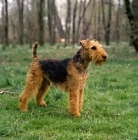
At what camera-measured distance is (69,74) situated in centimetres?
669

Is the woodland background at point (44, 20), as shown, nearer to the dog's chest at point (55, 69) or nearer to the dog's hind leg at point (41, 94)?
the dog's hind leg at point (41, 94)

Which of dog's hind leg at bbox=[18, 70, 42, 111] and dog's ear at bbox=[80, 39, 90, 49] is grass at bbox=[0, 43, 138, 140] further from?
dog's ear at bbox=[80, 39, 90, 49]

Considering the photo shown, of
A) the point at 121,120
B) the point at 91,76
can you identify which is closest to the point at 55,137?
the point at 121,120

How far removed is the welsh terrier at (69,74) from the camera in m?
6.52

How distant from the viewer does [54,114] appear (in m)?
6.68

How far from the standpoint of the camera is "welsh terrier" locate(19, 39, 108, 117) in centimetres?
652

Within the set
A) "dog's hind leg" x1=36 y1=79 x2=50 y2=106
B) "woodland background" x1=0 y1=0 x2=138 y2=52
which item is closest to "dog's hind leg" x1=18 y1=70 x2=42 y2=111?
"dog's hind leg" x1=36 y1=79 x2=50 y2=106

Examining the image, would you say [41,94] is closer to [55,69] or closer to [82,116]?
Answer: [55,69]

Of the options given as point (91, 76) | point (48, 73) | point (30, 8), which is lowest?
point (91, 76)

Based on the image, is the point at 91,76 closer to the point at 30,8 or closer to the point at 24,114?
the point at 24,114

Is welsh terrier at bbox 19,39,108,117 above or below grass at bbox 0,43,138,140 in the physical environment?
above

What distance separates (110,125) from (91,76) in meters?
5.65

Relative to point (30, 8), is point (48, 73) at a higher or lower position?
lower

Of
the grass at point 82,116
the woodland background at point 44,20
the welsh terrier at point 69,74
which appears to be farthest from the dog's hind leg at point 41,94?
the woodland background at point 44,20
